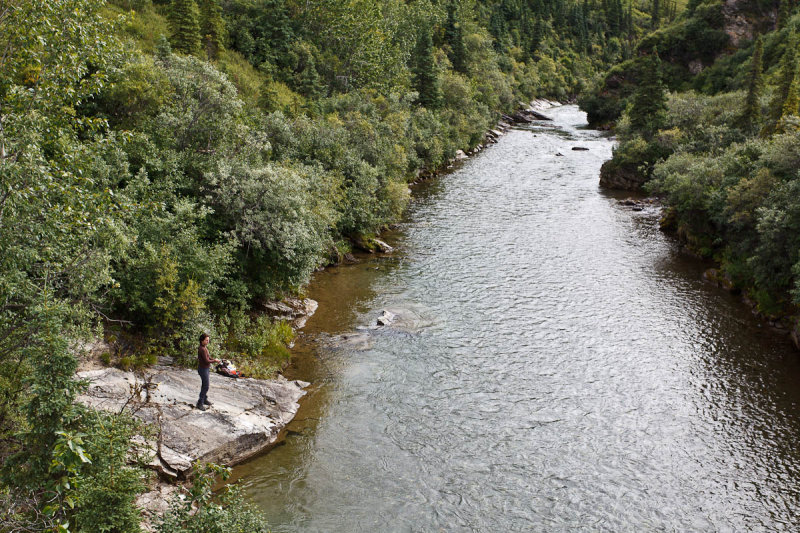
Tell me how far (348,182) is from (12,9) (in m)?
28.4

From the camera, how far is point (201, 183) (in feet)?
96.2

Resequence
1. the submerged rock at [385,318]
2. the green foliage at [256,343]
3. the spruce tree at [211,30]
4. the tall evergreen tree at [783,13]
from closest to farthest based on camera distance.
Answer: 1. the green foliage at [256,343]
2. the submerged rock at [385,318]
3. the spruce tree at [211,30]
4. the tall evergreen tree at [783,13]

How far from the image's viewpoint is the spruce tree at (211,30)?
58.3m

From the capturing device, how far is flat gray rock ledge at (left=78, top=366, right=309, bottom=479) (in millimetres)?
17973

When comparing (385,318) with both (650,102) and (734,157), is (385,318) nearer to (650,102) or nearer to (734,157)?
(734,157)

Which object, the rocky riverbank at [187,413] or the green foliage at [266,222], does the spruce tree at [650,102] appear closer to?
the green foliage at [266,222]

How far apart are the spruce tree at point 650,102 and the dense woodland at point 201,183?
0.25m

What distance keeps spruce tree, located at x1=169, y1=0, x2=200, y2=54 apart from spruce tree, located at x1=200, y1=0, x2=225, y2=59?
19.8ft

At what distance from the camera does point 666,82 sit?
10350 cm

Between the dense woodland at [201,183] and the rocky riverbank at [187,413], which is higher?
the dense woodland at [201,183]

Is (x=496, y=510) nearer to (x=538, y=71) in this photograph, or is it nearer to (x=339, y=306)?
(x=339, y=306)

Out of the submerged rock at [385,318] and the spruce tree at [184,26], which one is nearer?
the submerged rock at [385,318]

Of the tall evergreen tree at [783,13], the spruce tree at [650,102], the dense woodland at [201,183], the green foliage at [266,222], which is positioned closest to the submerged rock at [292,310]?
the dense woodland at [201,183]

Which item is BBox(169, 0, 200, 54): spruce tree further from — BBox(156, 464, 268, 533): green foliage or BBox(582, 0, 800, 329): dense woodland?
BBox(156, 464, 268, 533): green foliage
